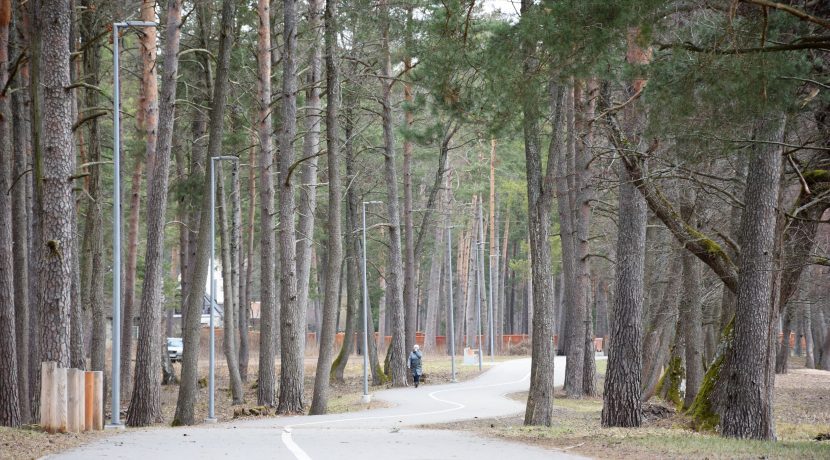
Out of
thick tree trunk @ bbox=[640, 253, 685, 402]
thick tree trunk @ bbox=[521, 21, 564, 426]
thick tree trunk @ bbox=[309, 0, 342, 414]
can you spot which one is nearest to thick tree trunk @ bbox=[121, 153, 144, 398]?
thick tree trunk @ bbox=[309, 0, 342, 414]

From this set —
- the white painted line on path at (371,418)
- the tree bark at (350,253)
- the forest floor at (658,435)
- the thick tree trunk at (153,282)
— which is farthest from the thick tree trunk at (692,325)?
the tree bark at (350,253)

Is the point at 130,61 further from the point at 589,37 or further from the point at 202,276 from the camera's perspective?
the point at 589,37

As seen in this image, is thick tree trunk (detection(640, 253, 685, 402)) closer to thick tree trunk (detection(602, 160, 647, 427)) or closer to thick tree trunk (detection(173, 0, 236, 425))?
thick tree trunk (detection(602, 160, 647, 427))

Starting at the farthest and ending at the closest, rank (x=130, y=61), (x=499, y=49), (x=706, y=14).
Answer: (x=130, y=61)
(x=499, y=49)
(x=706, y=14)

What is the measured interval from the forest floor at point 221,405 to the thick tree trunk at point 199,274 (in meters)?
0.91

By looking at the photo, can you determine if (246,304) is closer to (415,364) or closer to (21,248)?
(415,364)

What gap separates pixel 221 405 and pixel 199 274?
10321 mm

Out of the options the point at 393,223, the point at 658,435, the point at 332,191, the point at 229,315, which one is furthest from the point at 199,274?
the point at 393,223

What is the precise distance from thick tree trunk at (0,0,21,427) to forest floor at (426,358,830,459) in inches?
329

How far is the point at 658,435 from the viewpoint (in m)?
16.0

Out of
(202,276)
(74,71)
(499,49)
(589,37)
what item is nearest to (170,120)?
(202,276)

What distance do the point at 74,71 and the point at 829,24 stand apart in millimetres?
20567

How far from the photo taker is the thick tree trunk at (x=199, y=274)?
2255 centimetres

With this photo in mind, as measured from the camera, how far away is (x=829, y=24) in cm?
1134
